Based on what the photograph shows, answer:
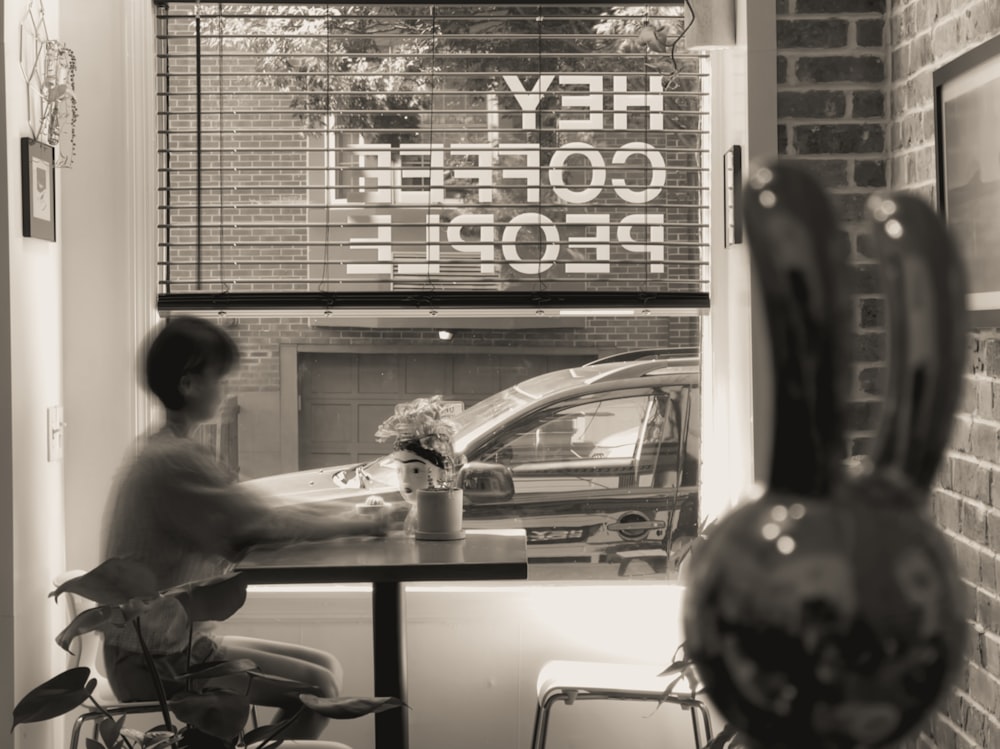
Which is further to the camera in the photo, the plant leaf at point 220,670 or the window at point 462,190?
the window at point 462,190

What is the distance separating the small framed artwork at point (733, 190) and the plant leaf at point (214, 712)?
1.86m

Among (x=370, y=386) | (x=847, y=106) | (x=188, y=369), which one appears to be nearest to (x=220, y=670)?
(x=188, y=369)

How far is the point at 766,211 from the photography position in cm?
A: 32

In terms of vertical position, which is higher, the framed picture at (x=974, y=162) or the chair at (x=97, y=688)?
the framed picture at (x=974, y=162)

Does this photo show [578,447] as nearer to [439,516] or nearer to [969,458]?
[439,516]

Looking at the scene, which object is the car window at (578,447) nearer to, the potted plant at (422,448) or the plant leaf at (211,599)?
the potted plant at (422,448)

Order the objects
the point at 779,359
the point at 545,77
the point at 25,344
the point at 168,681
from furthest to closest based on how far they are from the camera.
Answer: the point at 545,77
the point at 25,344
the point at 168,681
the point at 779,359

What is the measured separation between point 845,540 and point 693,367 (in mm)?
3569

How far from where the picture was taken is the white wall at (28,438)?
303cm

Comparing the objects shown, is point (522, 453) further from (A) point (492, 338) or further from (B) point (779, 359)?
(B) point (779, 359)

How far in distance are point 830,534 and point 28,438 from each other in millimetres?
3108

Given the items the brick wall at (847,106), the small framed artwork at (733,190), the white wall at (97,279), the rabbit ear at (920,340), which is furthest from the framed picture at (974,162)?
the white wall at (97,279)

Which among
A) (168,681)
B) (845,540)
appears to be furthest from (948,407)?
(168,681)

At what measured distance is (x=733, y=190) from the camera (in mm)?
3424
